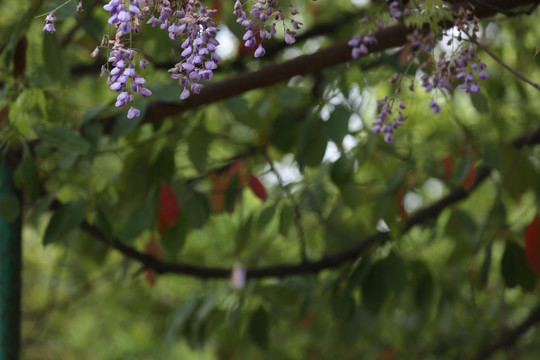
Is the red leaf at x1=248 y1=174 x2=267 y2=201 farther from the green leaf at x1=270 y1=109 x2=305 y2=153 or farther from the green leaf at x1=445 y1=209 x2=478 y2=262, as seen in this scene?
the green leaf at x1=445 y1=209 x2=478 y2=262

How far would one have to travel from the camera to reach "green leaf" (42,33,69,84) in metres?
1.47

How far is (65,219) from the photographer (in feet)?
4.85

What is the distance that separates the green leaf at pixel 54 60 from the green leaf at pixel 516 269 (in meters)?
0.96

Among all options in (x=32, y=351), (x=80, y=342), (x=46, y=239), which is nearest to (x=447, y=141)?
(x=46, y=239)

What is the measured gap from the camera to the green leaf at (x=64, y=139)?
128cm

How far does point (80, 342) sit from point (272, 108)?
7.74 ft

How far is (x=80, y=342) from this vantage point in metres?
4.17

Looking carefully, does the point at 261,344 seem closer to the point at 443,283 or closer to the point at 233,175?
the point at 233,175

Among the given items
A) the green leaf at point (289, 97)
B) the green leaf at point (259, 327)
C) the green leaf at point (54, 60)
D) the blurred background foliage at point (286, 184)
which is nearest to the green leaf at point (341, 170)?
the blurred background foliage at point (286, 184)

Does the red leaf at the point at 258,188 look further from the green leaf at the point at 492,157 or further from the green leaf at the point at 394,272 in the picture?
the green leaf at the point at 492,157

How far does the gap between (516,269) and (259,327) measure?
2.03 feet

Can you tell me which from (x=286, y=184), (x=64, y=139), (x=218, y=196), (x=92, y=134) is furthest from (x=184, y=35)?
(x=218, y=196)

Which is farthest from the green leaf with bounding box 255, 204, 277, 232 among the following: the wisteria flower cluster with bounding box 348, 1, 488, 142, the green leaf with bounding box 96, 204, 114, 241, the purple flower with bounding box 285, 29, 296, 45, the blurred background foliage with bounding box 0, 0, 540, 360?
the purple flower with bounding box 285, 29, 296, 45

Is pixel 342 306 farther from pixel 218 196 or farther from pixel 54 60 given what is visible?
pixel 54 60
